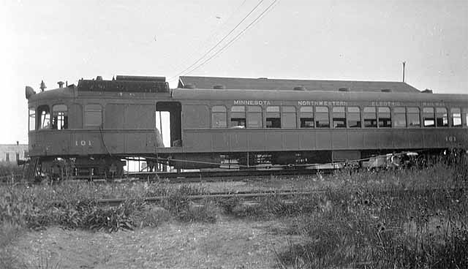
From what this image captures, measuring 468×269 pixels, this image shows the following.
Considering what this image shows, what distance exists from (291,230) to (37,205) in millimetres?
4419

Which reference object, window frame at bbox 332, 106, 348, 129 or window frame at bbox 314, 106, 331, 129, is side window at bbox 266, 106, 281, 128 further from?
window frame at bbox 332, 106, 348, 129

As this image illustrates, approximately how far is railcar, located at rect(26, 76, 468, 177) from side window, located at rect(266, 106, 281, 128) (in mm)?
27

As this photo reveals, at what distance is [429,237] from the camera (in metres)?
5.77

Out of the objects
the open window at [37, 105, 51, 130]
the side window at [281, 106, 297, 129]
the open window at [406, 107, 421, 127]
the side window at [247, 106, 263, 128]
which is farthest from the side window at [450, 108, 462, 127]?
the open window at [37, 105, 51, 130]

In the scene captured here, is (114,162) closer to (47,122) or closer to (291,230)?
(47,122)

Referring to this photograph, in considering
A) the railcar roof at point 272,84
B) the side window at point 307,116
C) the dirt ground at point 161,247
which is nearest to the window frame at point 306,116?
the side window at point 307,116

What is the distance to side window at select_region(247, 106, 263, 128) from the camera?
53.5 ft

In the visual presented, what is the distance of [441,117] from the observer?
61.4 ft

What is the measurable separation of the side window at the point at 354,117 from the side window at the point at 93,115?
380 inches

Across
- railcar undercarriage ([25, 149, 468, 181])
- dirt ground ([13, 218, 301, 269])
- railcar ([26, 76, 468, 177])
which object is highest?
railcar ([26, 76, 468, 177])

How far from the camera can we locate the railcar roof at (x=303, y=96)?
16.0 meters

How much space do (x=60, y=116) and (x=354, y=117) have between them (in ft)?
36.7

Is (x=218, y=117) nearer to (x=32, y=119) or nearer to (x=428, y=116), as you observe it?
(x=32, y=119)

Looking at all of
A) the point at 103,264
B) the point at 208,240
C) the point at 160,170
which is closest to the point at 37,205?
the point at 103,264
